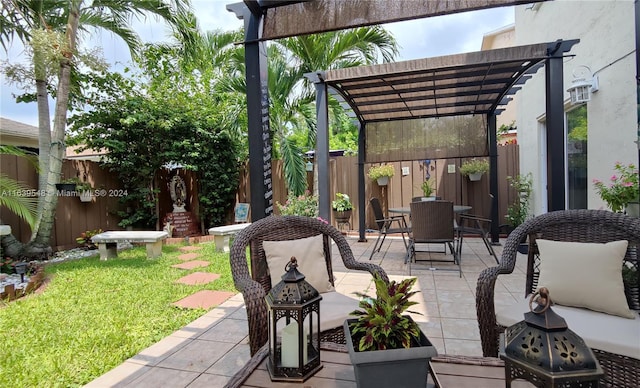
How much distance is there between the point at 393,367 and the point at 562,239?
5.18 feet

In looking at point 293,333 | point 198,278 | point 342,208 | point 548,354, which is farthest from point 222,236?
point 548,354

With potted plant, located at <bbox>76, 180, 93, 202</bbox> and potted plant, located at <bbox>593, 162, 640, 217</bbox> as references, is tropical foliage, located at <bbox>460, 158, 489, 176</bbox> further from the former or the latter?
potted plant, located at <bbox>76, 180, 93, 202</bbox>

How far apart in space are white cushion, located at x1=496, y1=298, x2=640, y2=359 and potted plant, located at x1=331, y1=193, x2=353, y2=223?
516cm

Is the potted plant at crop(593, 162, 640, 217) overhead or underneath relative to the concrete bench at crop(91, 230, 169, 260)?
overhead

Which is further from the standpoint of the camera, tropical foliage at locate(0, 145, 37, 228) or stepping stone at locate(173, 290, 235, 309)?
tropical foliage at locate(0, 145, 37, 228)

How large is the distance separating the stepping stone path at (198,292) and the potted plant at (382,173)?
3.76 m

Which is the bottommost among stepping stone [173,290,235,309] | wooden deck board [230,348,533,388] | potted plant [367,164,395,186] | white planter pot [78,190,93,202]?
stepping stone [173,290,235,309]

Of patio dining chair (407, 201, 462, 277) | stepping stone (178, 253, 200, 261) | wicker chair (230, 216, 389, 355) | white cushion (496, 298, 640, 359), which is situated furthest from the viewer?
stepping stone (178, 253, 200, 261)

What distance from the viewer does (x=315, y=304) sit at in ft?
4.23

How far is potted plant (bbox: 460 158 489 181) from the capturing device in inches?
248

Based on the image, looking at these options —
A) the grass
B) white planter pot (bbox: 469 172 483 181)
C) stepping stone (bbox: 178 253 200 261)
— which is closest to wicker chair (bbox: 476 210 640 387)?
the grass

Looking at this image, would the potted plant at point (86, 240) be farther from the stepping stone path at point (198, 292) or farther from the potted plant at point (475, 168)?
the potted plant at point (475, 168)

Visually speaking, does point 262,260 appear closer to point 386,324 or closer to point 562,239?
point 386,324

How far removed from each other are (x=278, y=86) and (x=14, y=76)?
3968mm
